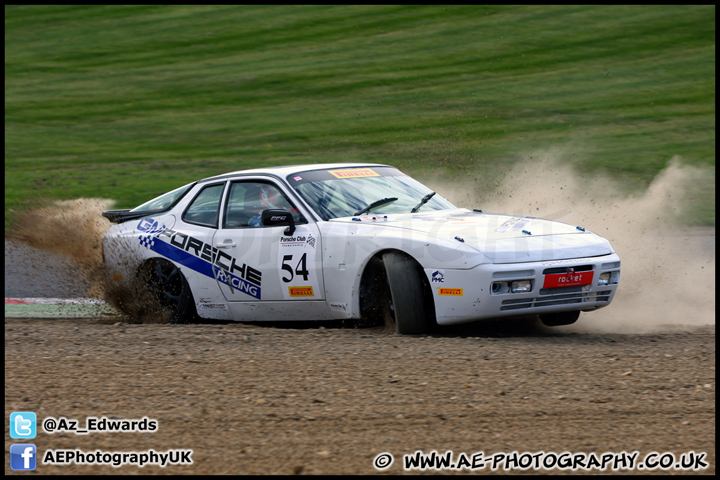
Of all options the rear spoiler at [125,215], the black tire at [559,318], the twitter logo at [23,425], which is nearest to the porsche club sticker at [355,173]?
the rear spoiler at [125,215]

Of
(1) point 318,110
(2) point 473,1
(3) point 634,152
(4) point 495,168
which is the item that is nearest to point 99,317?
(4) point 495,168

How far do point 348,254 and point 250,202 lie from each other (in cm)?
126

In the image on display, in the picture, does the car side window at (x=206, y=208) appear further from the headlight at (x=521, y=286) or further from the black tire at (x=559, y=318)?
the black tire at (x=559, y=318)

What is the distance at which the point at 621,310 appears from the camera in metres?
7.34

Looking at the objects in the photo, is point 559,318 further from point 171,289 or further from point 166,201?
point 166,201

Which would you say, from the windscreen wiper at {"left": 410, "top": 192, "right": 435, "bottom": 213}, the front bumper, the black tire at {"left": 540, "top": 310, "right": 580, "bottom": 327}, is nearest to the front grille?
the front bumper

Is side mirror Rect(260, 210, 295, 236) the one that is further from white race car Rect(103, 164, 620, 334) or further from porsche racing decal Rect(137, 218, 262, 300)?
porsche racing decal Rect(137, 218, 262, 300)

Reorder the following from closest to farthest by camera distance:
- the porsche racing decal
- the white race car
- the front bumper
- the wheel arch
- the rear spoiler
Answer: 1. the front bumper
2. the white race car
3. the wheel arch
4. the porsche racing decal
5. the rear spoiler

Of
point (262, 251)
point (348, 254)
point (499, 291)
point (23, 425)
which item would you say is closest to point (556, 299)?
point (499, 291)

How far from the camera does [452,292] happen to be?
5977 millimetres

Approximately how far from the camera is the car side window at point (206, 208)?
743 centimetres

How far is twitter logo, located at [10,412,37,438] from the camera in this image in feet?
13.1

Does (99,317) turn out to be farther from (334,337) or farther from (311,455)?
(311,455)

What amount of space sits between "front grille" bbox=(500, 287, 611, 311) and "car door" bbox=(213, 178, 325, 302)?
1495mm
